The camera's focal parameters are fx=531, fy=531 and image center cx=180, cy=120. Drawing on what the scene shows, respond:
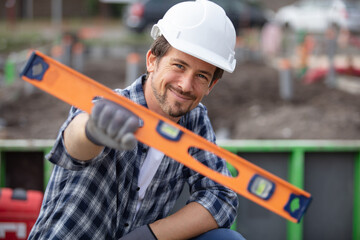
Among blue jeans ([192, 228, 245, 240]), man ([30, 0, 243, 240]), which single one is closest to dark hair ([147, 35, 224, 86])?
man ([30, 0, 243, 240])

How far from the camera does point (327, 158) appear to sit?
3.68 m

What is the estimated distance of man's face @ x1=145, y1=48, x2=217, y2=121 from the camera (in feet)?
6.77

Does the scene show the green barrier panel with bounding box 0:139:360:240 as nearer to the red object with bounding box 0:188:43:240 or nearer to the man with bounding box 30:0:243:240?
the red object with bounding box 0:188:43:240

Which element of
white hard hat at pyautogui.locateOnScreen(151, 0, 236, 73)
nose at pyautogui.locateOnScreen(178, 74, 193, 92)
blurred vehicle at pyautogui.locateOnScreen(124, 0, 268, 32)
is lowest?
blurred vehicle at pyautogui.locateOnScreen(124, 0, 268, 32)

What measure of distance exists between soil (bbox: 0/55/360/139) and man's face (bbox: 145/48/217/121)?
12.6 feet

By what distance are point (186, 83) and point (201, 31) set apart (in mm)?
225

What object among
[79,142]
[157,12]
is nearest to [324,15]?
[157,12]

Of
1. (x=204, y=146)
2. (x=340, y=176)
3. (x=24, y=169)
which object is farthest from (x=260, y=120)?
(x=204, y=146)

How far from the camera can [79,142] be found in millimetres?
1795

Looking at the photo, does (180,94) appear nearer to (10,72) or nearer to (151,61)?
(151,61)

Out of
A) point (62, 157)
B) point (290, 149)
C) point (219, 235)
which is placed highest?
point (62, 157)

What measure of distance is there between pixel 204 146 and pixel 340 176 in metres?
2.13

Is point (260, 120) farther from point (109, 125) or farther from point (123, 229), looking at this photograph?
point (109, 125)

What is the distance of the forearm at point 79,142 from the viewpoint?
1.78 m
